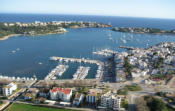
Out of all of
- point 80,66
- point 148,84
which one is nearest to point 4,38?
point 80,66

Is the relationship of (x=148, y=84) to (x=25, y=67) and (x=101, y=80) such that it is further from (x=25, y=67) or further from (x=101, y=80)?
(x=25, y=67)

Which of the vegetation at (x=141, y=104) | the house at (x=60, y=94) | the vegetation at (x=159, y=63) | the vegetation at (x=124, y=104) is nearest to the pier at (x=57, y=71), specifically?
the house at (x=60, y=94)

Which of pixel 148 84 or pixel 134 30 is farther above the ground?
pixel 134 30

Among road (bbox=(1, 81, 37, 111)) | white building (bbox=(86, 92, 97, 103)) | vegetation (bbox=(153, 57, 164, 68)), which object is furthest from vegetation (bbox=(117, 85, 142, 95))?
road (bbox=(1, 81, 37, 111))

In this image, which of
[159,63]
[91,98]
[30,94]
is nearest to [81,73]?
[91,98]

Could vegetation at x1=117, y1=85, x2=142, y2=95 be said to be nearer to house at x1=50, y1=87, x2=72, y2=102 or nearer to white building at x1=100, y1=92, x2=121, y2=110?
white building at x1=100, y1=92, x2=121, y2=110

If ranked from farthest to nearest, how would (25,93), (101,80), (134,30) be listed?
1. (134,30)
2. (101,80)
3. (25,93)

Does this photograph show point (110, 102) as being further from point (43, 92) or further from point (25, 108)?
point (25, 108)
